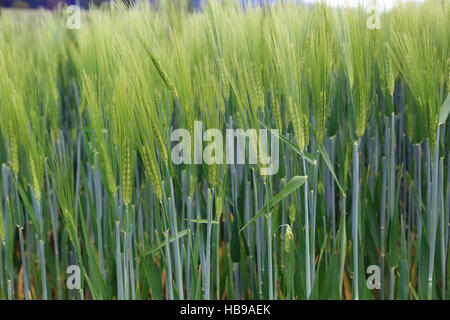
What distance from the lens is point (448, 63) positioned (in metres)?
0.84

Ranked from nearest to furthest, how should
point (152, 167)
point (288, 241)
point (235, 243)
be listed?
A: point (152, 167)
point (288, 241)
point (235, 243)

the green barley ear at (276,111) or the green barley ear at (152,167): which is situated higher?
the green barley ear at (276,111)

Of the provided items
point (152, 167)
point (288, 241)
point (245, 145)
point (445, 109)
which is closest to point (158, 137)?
point (152, 167)

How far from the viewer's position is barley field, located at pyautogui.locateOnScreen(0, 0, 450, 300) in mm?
733

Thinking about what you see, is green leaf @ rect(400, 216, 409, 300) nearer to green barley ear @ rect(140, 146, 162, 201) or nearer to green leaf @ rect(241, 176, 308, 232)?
green leaf @ rect(241, 176, 308, 232)

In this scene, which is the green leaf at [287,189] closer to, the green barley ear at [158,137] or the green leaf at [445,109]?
the green barley ear at [158,137]

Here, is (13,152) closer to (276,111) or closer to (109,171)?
(109,171)

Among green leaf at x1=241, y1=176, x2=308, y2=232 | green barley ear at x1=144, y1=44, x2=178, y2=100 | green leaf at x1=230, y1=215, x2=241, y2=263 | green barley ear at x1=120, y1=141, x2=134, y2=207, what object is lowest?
green leaf at x1=230, y1=215, x2=241, y2=263

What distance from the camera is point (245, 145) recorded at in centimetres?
83

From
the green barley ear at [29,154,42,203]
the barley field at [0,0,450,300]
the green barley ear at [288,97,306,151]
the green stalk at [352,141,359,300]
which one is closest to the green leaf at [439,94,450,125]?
the barley field at [0,0,450,300]

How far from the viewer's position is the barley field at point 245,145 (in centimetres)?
73

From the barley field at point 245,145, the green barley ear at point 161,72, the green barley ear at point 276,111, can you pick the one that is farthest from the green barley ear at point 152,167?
A: the green barley ear at point 276,111

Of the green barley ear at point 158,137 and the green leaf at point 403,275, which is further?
the green leaf at point 403,275
